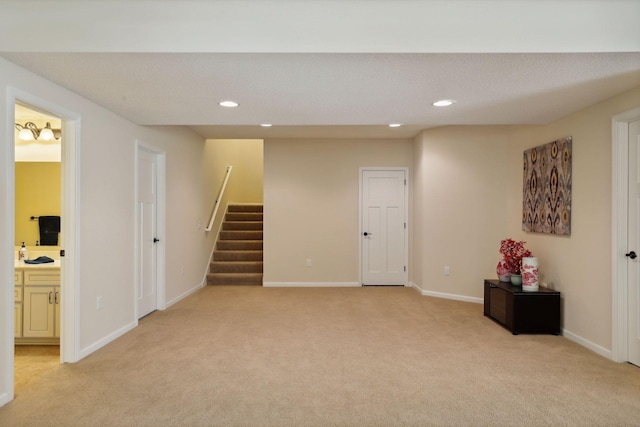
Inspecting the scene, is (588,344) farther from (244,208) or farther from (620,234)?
(244,208)

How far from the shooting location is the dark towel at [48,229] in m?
4.33

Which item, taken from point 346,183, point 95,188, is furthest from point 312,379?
point 346,183

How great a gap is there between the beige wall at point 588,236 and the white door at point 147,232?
452 cm

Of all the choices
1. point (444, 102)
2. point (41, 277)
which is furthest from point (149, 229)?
point (444, 102)

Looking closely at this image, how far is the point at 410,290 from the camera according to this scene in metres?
6.43

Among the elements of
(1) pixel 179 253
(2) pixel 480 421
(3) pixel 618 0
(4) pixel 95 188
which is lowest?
(2) pixel 480 421

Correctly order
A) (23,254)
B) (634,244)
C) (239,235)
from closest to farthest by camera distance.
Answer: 1. (634,244)
2. (23,254)
3. (239,235)

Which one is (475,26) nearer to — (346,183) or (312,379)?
(312,379)

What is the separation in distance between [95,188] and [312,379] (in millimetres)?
2508

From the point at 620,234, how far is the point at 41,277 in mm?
5051

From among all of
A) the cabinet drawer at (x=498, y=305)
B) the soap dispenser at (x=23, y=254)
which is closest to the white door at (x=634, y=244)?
the cabinet drawer at (x=498, y=305)

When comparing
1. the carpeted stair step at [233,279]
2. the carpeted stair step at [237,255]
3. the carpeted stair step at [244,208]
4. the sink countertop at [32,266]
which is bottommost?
the carpeted stair step at [233,279]

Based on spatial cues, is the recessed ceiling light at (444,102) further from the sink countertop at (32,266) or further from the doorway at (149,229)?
the sink countertop at (32,266)

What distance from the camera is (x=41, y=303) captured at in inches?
145
